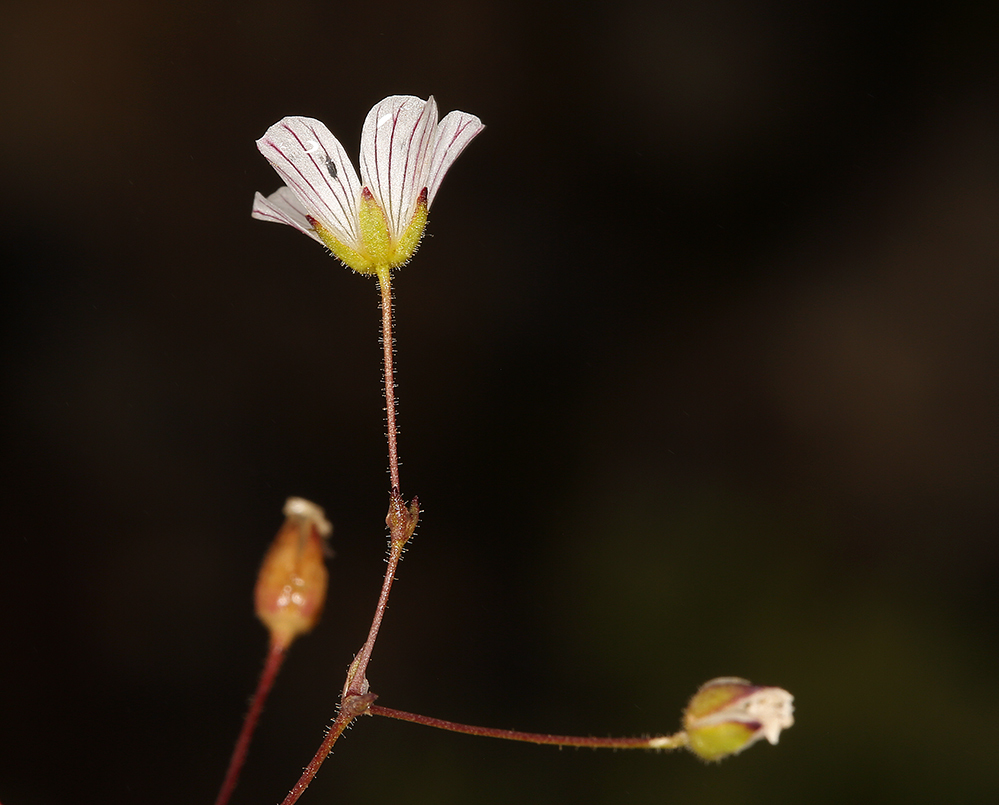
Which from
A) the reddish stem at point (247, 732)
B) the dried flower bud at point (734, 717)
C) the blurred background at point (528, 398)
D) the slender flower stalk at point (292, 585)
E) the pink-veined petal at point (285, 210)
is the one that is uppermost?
the blurred background at point (528, 398)

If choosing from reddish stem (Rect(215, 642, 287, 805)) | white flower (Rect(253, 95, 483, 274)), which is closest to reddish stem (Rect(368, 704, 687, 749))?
reddish stem (Rect(215, 642, 287, 805))

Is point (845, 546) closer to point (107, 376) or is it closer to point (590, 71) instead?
point (590, 71)

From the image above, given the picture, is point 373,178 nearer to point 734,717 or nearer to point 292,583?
point 292,583

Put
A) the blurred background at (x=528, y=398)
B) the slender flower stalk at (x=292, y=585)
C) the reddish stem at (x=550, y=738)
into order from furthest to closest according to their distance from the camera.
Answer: the blurred background at (x=528, y=398) → the slender flower stalk at (x=292, y=585) → the reddish stem at (x=550, y=738)

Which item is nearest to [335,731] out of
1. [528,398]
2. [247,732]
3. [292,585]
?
[247,732]

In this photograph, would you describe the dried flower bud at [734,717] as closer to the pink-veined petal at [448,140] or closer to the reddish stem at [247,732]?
the reddish stem at [247,732]

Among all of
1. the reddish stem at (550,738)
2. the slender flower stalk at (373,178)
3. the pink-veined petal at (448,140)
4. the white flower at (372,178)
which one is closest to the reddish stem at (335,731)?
the reddish stem at (550,738)
